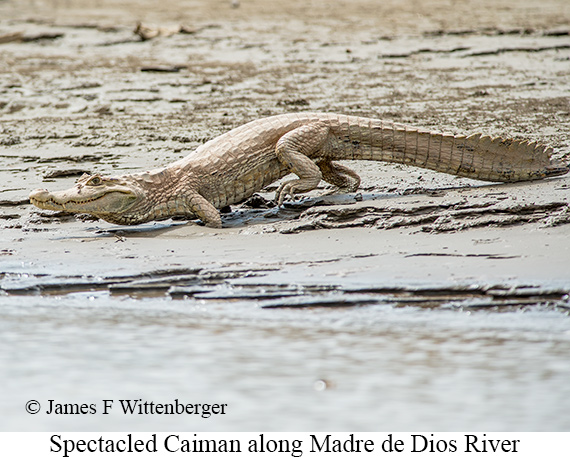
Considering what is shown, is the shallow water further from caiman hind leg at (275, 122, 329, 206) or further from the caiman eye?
caiman hind leg at (275, 122, 329, 206)

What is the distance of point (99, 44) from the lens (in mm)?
13438

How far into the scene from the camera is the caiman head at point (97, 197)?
6789mm

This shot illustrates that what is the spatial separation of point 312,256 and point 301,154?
4.04ft

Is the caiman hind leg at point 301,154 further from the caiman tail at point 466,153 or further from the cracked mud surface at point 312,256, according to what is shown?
the caiman tail at point 466,153

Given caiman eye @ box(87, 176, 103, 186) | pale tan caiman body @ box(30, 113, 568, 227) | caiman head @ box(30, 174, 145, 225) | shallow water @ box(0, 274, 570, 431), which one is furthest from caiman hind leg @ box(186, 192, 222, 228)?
shallow water @ box(0, 274, 570, 431)

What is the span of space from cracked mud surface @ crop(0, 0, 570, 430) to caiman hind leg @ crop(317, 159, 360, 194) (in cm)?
16

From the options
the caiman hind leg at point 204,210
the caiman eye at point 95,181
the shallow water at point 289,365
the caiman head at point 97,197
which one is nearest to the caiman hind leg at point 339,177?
the caiman hind leg at point 204,210

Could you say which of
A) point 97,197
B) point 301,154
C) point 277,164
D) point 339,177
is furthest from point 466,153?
point 97,197

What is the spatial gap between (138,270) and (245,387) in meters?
1.72

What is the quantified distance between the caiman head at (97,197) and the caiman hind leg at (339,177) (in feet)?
5.00

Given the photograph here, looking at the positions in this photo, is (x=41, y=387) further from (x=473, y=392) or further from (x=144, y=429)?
(x=473, y=392)

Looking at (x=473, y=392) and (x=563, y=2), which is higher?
(x=563, y=2)

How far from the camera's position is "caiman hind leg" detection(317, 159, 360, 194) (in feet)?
24.1
